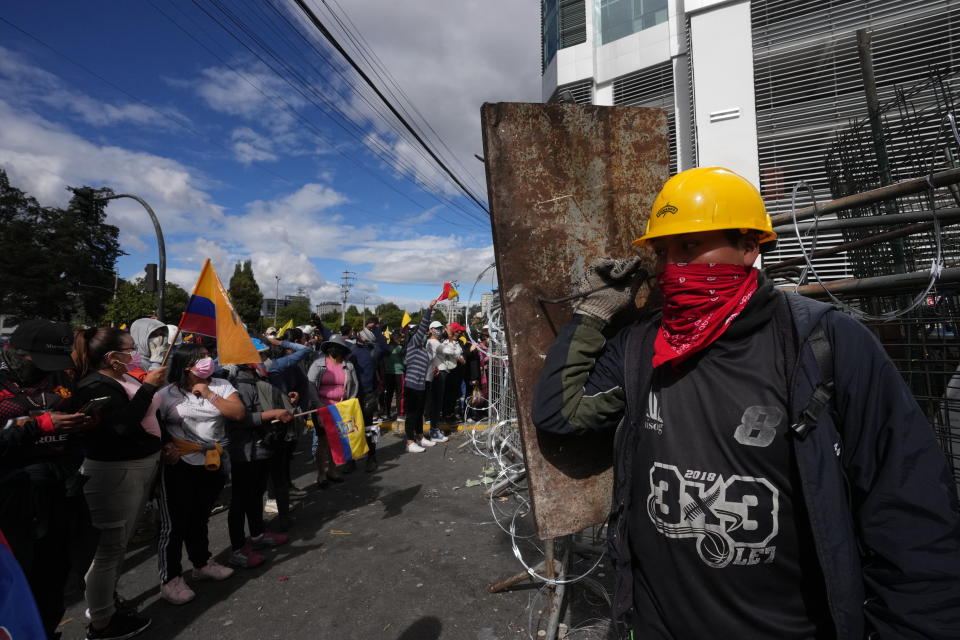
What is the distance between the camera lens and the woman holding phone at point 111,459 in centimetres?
298

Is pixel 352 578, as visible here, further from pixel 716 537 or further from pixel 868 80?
pixel 868 80

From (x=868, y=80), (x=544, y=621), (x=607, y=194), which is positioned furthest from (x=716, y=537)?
(x=868, y=80)

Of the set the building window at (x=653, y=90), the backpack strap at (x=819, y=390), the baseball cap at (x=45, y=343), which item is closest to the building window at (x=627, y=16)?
the building window at (x=653, y=90)

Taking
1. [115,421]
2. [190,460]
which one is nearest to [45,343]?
[115,421]

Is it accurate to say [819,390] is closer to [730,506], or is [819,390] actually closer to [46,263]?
[730,506]

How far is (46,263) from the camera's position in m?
34.8

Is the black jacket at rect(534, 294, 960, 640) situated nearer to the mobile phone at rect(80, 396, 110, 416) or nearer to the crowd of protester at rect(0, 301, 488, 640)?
the crowd of protester at rect(0, 301, 488, 640)

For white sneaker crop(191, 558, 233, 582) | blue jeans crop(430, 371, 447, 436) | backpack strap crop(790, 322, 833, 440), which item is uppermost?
backpack strap crop(790, 322, 833, 440)

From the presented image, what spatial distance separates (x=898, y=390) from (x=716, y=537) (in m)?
0.58

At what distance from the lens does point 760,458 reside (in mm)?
1200

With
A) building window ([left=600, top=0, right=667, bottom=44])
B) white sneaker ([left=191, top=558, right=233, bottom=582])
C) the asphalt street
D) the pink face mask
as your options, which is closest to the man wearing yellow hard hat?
the asphalt street

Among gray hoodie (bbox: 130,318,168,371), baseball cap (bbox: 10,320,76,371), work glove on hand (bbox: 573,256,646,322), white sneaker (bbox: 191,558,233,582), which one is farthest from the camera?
gray hoodie (bbox: 130,318,168,371)

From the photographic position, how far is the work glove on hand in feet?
5.45

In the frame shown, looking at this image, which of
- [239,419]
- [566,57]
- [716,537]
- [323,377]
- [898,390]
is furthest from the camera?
[566,57]
